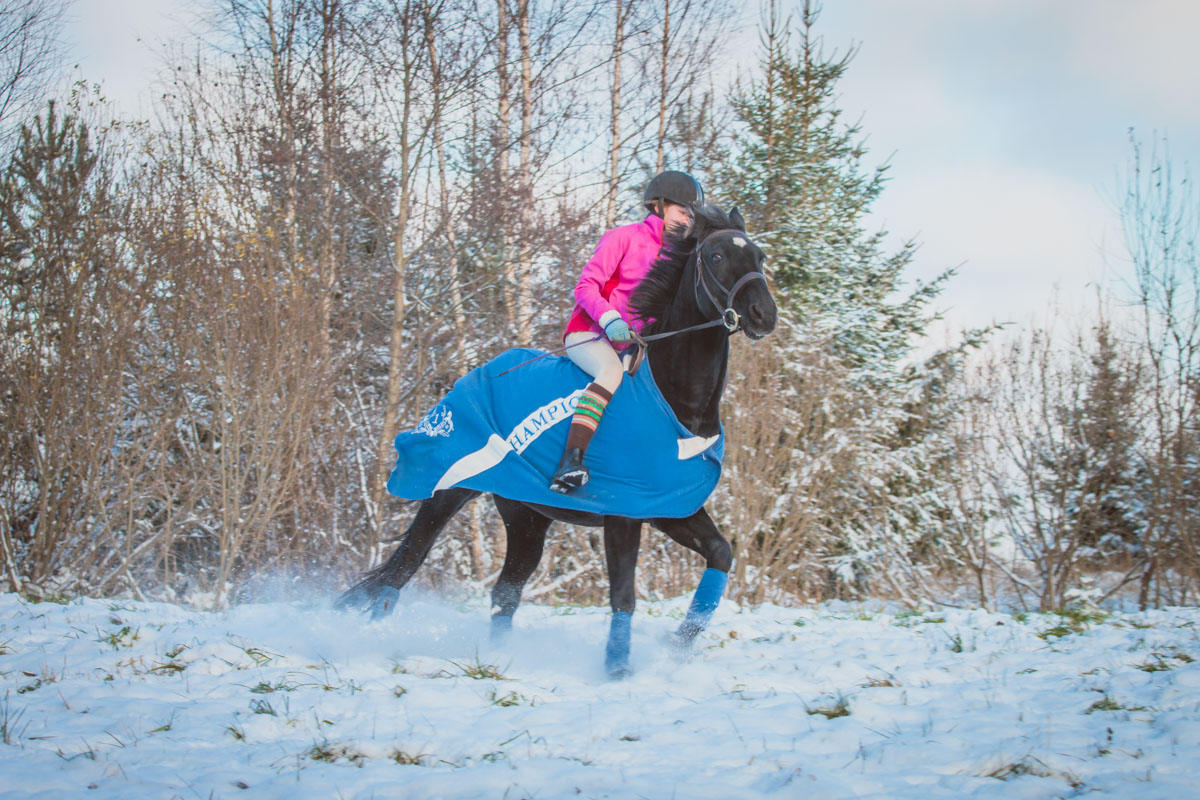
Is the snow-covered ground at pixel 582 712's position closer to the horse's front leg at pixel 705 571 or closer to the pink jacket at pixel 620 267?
the horse's front leg at pixel 705 571

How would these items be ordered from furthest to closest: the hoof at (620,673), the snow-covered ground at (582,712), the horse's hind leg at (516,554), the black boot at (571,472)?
the horse's hind leg at (516,554), the black boot at (571,472), the hoof at (620,673), the snow-covered ground at (582,712)

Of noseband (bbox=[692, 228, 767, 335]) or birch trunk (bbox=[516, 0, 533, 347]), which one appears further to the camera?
birch trunk (bbox=[516, 0, 533, 347])

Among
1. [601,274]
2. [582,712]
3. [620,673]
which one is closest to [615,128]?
[601,274]

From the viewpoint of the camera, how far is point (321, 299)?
34.2 ft

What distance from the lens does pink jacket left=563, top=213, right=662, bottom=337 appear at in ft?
14.5

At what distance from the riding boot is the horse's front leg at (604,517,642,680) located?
0.34 metres

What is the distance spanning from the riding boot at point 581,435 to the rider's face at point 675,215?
3.44ft

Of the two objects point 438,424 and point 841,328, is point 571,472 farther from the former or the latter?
point 841,328

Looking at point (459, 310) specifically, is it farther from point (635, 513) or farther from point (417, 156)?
point (635, 513)

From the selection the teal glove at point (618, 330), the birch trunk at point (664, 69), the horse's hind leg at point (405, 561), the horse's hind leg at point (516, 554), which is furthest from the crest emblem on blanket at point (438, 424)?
the birch trunk at point (664, 69)

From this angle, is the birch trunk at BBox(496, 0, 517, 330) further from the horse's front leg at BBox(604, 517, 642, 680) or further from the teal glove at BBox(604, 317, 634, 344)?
the horse's front leg at BBox(604, 517, 642, 680)

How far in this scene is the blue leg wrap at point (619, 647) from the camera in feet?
12.7

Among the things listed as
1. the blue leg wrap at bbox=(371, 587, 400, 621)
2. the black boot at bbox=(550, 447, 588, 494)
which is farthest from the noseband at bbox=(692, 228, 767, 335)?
the blue leg wrap at bbox=(371, 587, 400, 621)

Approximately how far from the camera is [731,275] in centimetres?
407
